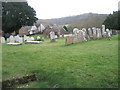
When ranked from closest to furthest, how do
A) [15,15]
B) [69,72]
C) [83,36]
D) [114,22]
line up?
[69,72], [83,36], [114,22], [15,15]

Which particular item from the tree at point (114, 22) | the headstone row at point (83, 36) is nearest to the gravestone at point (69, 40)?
the headstone row at point (83, 36)

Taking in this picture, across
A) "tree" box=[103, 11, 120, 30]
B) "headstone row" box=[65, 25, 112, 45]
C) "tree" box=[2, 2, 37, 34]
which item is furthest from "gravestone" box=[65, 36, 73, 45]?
"tree" box=[2, 2, 37, 34]

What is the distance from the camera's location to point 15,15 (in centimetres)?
2870

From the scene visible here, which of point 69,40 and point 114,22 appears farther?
point 114,22

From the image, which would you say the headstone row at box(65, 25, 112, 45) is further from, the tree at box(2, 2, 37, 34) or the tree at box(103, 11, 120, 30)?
the tree at box(2, 2, 37, 34)

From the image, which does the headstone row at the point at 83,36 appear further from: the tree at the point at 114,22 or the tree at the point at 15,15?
the tree at the point at 15,15

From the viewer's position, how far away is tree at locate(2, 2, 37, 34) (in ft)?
90.9

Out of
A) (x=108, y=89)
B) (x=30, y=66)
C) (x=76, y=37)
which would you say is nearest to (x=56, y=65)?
(x=30, y=66)

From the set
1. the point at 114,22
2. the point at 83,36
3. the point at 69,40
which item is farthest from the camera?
the point at 114,22

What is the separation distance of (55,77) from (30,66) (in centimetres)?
154

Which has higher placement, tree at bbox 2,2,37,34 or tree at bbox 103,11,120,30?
tree at bbox 2,2,37,34

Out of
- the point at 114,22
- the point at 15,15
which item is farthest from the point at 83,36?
the point at 15,15

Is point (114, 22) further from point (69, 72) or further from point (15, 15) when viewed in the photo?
point (15, 15)

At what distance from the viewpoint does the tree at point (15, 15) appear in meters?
27.7
